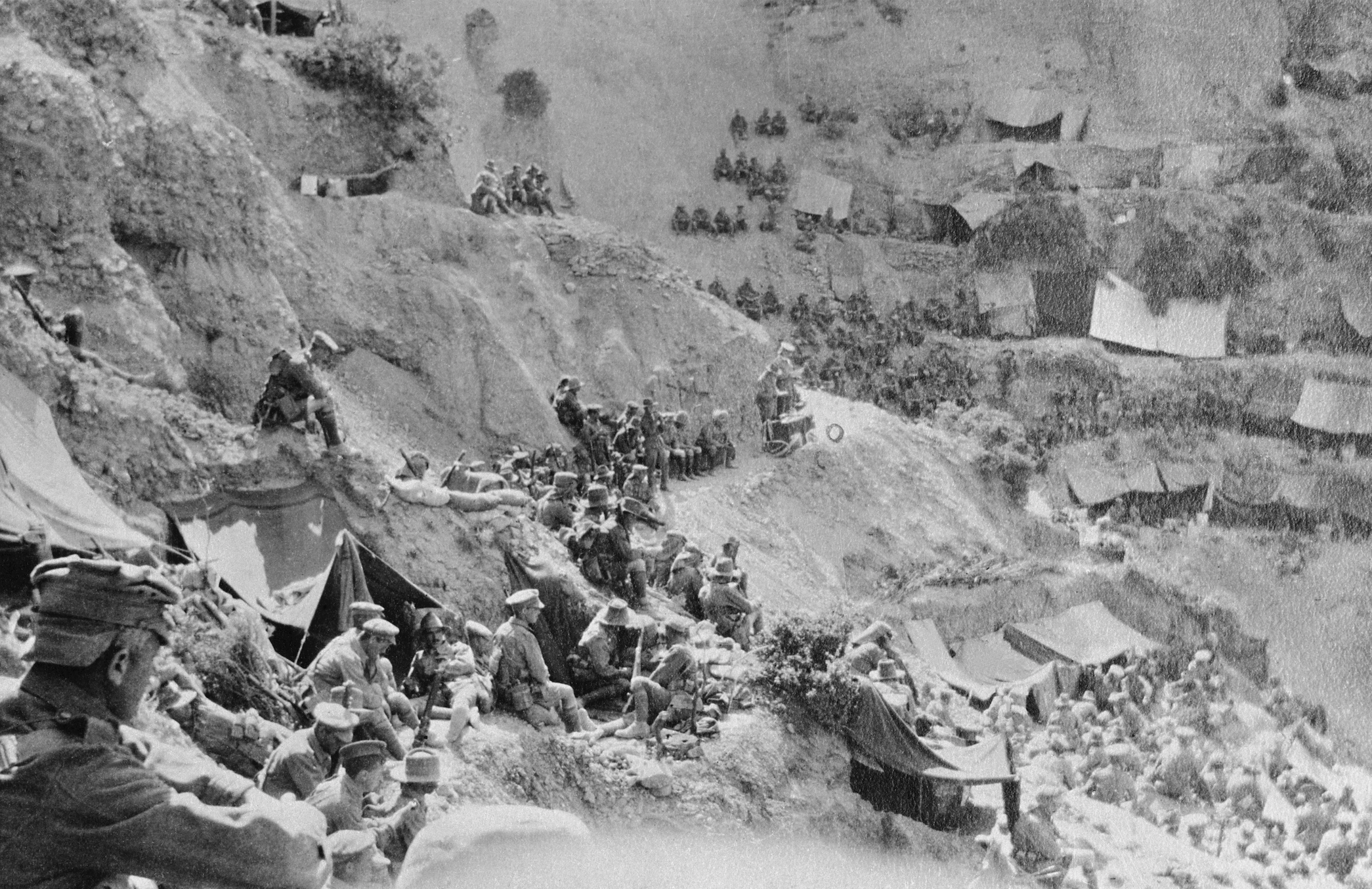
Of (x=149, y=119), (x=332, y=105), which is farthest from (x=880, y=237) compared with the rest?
(x=149, y=119)

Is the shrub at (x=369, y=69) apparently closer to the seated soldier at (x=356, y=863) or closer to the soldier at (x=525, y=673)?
the soldier at (x=525, y=673)

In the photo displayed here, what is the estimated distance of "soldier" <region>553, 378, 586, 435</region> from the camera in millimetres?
26609

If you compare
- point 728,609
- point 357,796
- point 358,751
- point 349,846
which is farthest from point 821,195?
point 349,846

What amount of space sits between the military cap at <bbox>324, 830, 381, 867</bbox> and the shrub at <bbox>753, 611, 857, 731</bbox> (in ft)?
31.5

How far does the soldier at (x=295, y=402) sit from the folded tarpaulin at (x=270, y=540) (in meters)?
1.01

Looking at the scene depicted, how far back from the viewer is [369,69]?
29.0m

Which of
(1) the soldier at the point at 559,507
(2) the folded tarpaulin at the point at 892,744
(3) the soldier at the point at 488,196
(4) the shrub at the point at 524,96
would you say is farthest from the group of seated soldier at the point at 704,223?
(2) the folded tarpaulin at the point at 892,744

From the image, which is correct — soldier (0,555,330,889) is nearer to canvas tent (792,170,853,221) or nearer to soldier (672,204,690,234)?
soldier (672,204,690,234)

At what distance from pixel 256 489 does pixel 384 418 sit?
1004cm

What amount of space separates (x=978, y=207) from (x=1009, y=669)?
2580 centimetres

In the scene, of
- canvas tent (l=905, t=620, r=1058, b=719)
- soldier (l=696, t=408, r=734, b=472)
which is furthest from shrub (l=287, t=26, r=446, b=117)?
canvas tent (l=905, t=620, r=1058, b=719)

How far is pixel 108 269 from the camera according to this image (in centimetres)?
1875

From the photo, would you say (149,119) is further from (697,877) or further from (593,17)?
(593,17)

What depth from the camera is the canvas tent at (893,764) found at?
552 inches
